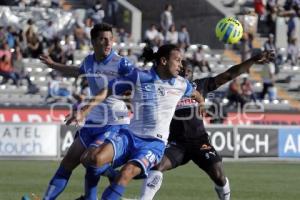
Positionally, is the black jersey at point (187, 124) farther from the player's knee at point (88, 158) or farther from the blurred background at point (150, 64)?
the blurred background at point (150, 64)

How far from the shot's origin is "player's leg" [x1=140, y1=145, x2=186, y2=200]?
12.3 metres

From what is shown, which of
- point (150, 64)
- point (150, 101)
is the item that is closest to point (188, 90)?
point (150, 101)

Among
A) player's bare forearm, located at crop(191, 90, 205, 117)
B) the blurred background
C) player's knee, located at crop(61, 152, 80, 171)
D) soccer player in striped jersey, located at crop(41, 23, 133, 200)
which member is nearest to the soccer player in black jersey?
player's bare forearm, located at crop(191, 90, 205, 117)

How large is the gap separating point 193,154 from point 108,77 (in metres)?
1.63

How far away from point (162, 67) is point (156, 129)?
0.71 metres

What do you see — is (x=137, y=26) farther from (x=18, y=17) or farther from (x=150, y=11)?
(x=18, y=17)

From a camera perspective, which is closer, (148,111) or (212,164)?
(148,111)

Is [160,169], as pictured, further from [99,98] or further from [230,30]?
[230,30]

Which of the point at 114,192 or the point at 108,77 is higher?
the point at 108,77

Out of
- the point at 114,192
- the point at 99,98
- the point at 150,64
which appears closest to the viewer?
the point at 114,192

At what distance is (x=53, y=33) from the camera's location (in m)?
31.7

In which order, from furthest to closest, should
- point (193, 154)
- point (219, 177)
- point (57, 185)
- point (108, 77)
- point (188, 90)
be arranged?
point (193, 154) → point (219, 177) → point (108, 77) → point (57, 185) → point (188, 90)

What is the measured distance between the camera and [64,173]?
39.2 ft

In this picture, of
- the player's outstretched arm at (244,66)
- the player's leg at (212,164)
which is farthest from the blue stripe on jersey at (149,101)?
the player's leg at (212,164)
